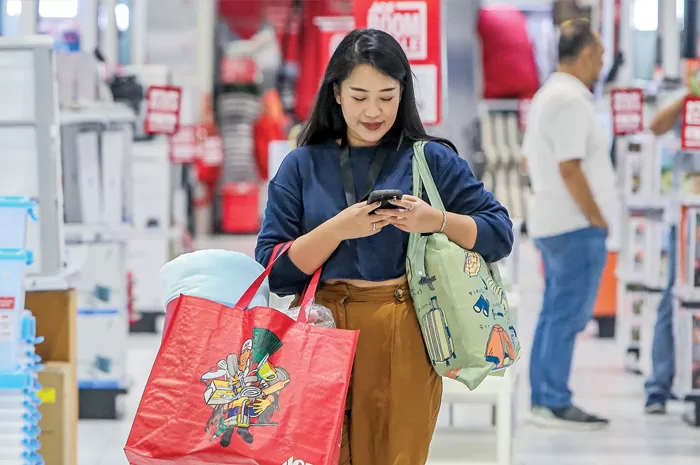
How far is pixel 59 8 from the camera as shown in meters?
12.8

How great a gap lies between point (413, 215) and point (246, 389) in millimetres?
478

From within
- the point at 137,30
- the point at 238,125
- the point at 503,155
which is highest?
the point at 137,30

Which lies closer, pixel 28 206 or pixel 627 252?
pixel 28 206

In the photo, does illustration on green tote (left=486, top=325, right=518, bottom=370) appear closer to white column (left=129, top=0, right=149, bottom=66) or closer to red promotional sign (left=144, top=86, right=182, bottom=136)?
red promotional sign (left=144, top=86, right=182, bottom=136)

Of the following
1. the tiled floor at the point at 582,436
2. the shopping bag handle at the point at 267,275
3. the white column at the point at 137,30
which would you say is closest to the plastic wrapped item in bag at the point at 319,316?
the shopping bag handle at the point at 267,275

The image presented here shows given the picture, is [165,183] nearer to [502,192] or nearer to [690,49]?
[502,192]

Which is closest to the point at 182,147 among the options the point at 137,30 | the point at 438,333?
the point at 137,30

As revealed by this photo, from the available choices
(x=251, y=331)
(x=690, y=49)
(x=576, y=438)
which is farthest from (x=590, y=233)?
(x=690, y=49)

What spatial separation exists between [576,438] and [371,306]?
11.0ft

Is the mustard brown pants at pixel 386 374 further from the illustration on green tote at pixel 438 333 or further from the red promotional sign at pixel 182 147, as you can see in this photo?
the red promotional sign at pixel 182 147

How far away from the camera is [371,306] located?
100 inches

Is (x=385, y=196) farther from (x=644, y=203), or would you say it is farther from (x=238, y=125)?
(x=238, y=125)

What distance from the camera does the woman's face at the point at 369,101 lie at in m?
2.50

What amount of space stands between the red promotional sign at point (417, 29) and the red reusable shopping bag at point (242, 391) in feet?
8.31
